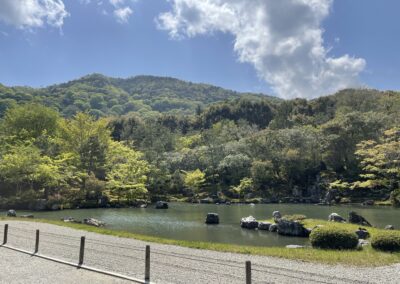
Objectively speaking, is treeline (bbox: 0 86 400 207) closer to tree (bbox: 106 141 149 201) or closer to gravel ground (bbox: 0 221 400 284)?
tree (bbox: 106 141 149 201)

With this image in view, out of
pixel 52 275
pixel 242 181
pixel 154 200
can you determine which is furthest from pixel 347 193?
pixel 52 275

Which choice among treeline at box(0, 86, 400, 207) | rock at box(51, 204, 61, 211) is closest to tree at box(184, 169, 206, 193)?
treeline at box(0, 86, 400, 207)

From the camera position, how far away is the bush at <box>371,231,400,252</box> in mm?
17453

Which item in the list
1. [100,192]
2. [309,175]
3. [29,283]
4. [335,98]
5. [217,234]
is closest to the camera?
[29,283]

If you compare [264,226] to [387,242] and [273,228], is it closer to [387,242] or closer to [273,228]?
[273,228]

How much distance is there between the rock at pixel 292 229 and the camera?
27656 millimetres

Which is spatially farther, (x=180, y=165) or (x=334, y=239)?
(x=180, y=165)

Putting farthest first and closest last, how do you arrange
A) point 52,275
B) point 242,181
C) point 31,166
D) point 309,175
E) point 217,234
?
point 309,175
point 242,181
point 31,166
point 217,234
point 52,275

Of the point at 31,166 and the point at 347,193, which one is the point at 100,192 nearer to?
the point at 31,166

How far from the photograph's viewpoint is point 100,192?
56.3m

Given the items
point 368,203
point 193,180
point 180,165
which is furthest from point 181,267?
point 180,165

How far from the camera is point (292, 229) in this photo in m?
28.1

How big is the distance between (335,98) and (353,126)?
5880 centimetres

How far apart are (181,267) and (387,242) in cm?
1037
